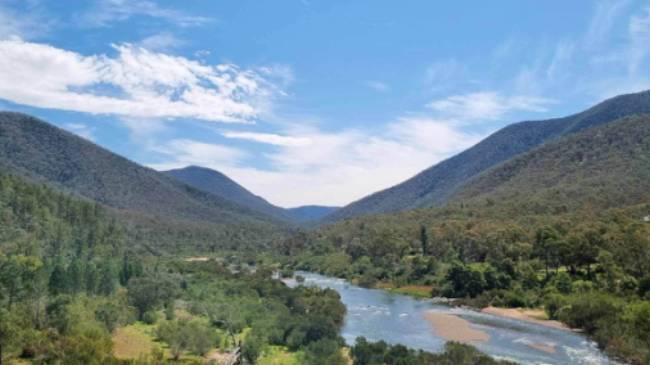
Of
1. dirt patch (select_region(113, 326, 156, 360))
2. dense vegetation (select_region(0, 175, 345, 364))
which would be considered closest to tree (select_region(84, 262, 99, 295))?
dense vegetation (select_region(0, 175, 345, 364))

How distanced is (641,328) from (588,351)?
6147mm

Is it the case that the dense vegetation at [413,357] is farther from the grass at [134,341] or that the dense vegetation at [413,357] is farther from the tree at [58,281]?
the tree at [58,281]

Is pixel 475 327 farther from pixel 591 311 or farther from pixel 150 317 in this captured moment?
pixel 150 317

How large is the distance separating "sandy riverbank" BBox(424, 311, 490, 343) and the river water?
968 millimetres

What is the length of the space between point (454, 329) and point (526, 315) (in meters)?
16.4

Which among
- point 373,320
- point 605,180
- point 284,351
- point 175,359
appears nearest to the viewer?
point 175,359

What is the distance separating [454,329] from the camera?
74000 millimetres

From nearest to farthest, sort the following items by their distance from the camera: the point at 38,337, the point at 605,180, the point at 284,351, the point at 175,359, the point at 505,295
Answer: the point at 38,337 < the point at 175,359 < the point at 284,351 < the point at 505,295 < the point at 605,180

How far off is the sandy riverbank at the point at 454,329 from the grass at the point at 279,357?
20.4m

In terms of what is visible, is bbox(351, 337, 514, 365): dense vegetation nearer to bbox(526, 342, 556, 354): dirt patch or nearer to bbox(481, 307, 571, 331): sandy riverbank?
bbox(526, 342, 556, 354): dirt patch

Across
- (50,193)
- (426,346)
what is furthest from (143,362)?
(50,193)

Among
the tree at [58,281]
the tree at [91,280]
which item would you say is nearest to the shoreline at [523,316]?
the tree at [91,280]

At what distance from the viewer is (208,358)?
55594mm

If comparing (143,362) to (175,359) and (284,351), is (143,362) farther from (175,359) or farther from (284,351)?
(284,351)
